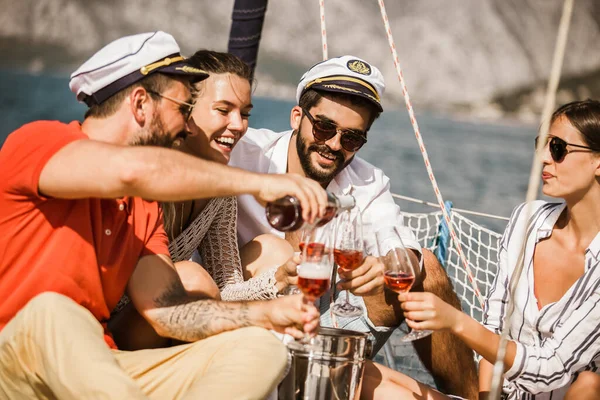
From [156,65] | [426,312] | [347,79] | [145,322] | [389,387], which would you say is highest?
[347,79]

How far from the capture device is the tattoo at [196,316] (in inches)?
109

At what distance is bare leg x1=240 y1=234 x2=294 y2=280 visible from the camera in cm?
359

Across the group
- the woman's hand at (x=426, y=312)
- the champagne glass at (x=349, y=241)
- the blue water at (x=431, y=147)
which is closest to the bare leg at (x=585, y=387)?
the woman's hand at (x=426, y=312)

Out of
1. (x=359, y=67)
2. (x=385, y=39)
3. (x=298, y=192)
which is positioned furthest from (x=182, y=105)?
(x=385, y=39)

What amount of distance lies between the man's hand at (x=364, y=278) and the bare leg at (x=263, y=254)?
0.50 meters

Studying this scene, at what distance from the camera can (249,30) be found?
4.73 metres

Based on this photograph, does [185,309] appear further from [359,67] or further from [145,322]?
[359,67]

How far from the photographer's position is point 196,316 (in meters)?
2.79

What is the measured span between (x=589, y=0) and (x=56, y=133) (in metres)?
78.7

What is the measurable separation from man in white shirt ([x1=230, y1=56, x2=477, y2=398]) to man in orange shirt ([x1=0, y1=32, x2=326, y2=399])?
0.88 meters

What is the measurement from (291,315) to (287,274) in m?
0.59

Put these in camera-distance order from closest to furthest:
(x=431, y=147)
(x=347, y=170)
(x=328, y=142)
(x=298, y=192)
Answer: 1. (x=298, y=192)
2. (x=328, y=142)
3. (x=347, y=170)
4. (x=431, y=147)

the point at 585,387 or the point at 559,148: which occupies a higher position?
the point at 559,148

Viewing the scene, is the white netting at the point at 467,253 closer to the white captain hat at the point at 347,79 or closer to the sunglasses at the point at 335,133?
the sunglasses at the point at 335,133
